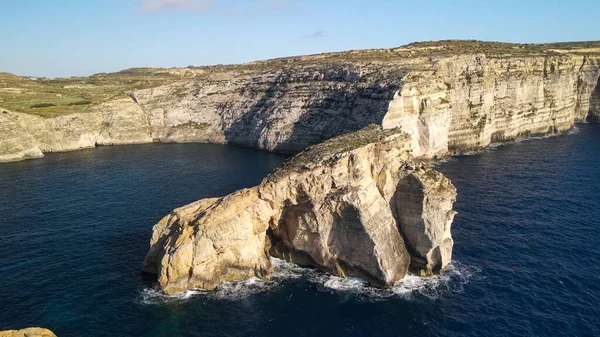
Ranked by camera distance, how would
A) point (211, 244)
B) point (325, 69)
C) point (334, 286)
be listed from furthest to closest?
point (325, 69), point (334, 286), point (211, 244)

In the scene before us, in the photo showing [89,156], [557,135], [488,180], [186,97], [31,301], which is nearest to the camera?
[31,301]

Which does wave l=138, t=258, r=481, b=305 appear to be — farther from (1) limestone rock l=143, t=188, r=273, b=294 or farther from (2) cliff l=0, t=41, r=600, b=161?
(2) cliff l=0, t=41, r=600, b=161

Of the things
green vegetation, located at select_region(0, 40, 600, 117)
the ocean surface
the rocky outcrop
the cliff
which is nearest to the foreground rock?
the ocean surface

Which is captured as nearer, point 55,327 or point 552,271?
point 55,327

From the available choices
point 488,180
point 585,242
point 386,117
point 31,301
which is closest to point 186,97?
point 386,117

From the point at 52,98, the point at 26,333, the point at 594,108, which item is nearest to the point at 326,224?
the point at 26,333

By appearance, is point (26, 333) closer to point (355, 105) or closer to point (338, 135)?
point (338, 135)

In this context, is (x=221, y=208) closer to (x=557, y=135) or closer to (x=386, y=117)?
(x=386, y=117)

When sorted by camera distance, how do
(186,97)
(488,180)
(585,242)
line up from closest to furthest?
1. (585,242)
2. (488,180)
3. (186,97)
